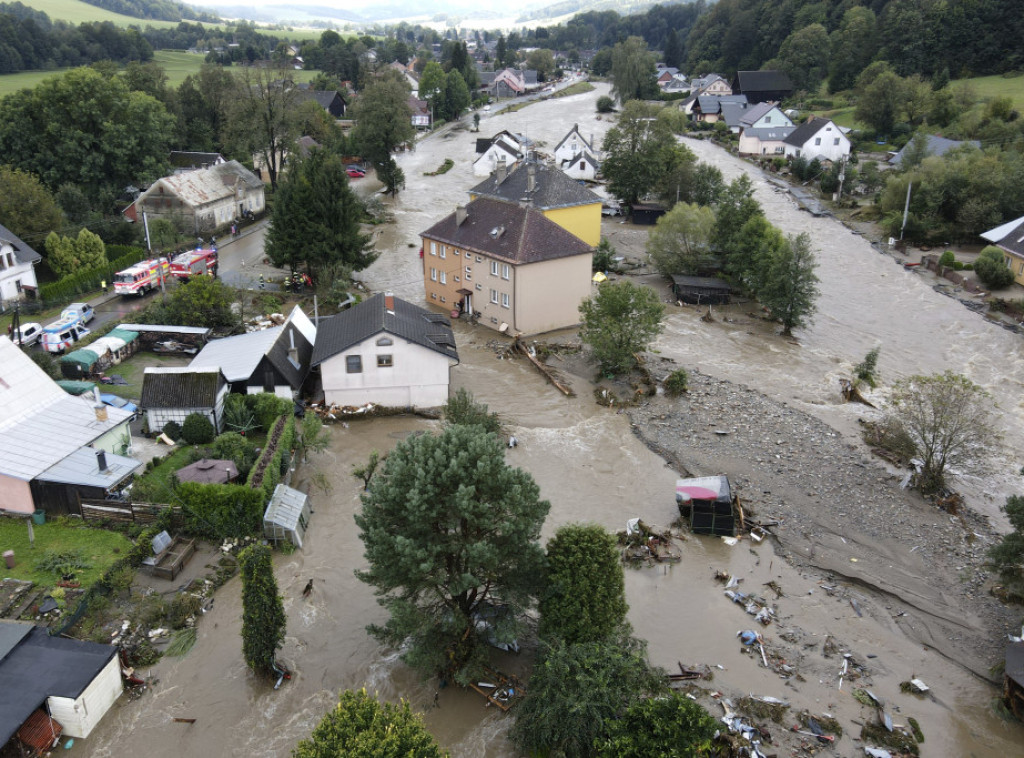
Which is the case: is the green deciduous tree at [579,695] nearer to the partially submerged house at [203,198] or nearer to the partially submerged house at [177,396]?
the partially submerged house at [177,396]

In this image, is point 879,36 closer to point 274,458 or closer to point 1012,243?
point 1012,243

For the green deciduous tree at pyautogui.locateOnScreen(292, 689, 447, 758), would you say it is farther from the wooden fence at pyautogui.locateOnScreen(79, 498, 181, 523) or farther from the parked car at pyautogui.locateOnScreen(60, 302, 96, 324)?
the parked car at pyautogui.locateOnScreen(60, 302, 96, 324)

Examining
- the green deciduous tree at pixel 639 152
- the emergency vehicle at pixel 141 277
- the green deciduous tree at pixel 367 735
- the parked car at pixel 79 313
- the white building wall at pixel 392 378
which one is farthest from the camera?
the green deciduous tree at pixel 639 152

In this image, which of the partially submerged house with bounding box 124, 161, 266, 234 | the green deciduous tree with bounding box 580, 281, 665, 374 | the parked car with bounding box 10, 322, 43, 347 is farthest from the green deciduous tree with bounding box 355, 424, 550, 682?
the partially submerged house with bounding box 124, 161, 266, 234

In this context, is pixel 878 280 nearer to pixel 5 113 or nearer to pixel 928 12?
pixel 5 113

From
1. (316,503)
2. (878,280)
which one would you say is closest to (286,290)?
(316,503)

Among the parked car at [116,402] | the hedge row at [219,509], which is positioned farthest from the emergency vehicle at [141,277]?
the hedge row at [219,509]
